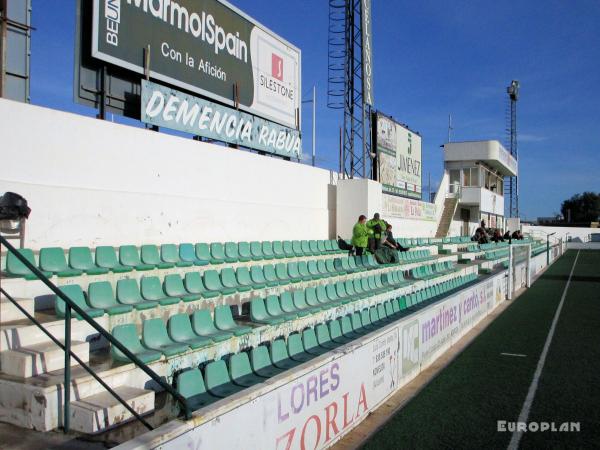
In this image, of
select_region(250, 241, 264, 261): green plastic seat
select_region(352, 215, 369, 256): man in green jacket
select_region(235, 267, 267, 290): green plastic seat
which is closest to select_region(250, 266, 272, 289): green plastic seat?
select_region(235, 267, 267, 290): green plastic seat

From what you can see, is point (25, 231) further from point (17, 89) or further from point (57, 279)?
point (17, 89)

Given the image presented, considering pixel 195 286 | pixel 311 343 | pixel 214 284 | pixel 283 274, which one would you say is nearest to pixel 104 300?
pixel 195 286

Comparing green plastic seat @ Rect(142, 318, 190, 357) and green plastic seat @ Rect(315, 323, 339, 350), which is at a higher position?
green plastic seat @ Rect(142, 318, 190, 357)

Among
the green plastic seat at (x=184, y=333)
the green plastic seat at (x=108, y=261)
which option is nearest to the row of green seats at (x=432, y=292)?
the green plastic seat at (x=184, y=333)

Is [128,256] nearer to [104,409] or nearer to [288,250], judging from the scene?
[104,409]

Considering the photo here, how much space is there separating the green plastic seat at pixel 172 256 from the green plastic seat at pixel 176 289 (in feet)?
3.15

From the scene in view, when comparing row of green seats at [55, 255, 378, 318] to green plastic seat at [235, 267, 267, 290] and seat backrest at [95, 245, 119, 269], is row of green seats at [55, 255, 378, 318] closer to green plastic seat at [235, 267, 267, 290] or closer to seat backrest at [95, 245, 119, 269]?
green plastic seat at [235, 267, 267, 290]

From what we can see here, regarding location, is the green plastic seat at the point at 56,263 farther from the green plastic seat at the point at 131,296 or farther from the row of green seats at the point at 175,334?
the row of green seats at the point at 175,334

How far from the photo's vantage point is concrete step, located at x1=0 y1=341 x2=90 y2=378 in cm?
367

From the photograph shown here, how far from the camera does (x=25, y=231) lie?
645 cm

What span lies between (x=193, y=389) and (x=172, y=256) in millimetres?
3908

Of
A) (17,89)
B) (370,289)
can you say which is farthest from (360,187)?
(17,89)

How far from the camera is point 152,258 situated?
7094mm

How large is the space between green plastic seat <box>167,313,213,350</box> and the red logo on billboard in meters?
9.31
